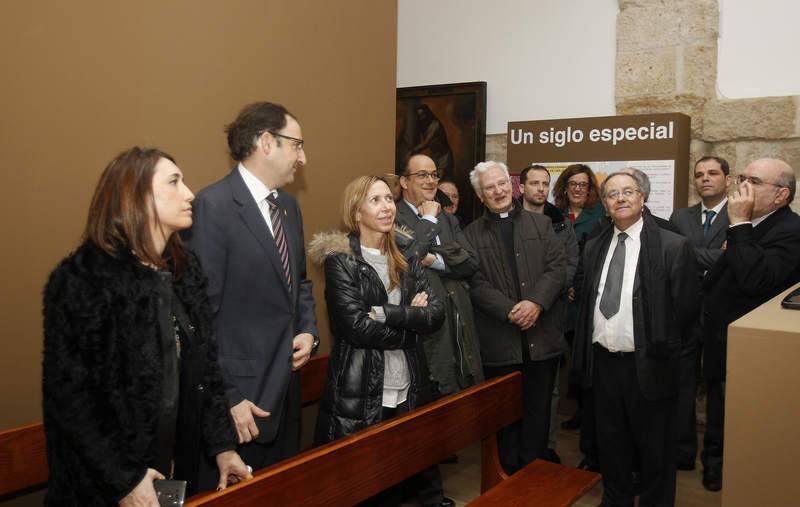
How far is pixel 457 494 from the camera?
3904mm

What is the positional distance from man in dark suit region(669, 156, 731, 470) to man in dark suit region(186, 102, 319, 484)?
248cm

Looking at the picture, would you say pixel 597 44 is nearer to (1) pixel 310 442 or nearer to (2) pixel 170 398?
(1) pixel 310 442

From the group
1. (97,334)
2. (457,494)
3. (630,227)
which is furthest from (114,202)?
(457,494)

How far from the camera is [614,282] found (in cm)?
330

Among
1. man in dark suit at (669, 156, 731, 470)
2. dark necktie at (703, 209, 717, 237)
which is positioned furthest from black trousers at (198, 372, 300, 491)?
dark necktie at (703, 209, 717, 237)

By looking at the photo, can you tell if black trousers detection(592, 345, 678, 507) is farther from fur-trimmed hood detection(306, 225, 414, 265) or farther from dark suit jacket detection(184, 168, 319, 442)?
dark suit jacket detection(184, 168, 319, 442)

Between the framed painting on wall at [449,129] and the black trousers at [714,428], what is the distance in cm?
305

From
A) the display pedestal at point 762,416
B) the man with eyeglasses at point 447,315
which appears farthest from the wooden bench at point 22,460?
the display pedestal at point 762,416

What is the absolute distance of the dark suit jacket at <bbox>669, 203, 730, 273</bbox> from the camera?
13.8ft

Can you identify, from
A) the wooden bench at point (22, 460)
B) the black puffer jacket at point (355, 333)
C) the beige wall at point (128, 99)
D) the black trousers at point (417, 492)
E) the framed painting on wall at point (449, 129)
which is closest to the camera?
the wooden bench at point (22, 460)

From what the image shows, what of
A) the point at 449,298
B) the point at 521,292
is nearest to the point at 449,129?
the point at 521,292

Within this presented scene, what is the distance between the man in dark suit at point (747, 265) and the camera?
3.32 metres

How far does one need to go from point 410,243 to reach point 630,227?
1059mm

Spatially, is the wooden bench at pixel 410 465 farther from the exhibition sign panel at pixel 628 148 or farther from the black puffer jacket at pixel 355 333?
the exhibition sign panel at pixel 628 148
